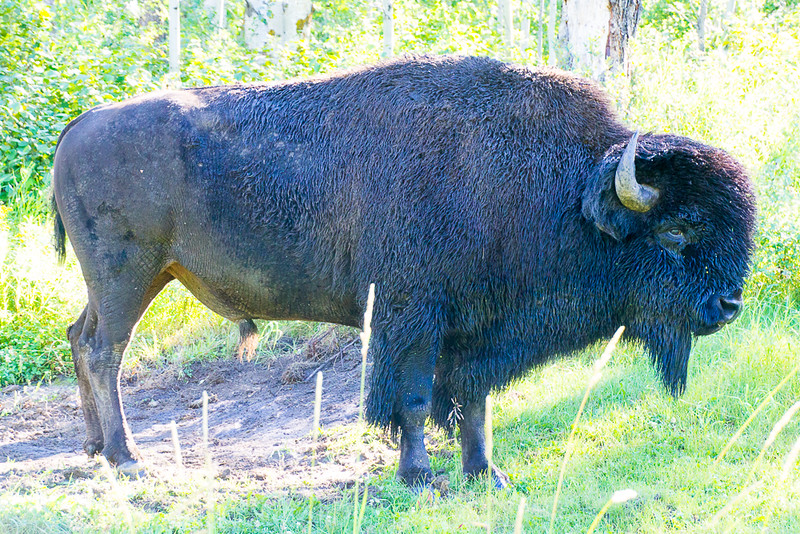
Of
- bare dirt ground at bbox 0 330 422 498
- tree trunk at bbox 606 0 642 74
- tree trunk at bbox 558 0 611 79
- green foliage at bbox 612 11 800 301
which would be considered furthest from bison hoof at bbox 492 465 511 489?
tree trunk at bbox 606 0 642 74

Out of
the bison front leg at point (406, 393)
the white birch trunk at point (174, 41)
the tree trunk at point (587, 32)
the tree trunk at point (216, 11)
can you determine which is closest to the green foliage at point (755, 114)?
the tree trunk at point (587, 32)

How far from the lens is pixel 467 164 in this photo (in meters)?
4.40

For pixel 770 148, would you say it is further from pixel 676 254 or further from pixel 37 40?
pixel 37 40

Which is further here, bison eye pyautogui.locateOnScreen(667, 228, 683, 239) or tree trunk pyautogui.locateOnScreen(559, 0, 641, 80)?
tree trunk pyautogui.locateOnScreen(559, 0, 641, 80)

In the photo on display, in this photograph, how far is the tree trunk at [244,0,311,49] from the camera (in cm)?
1245

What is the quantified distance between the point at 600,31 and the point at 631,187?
177 inches

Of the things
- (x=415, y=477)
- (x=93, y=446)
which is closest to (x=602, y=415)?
(x=415, y=477)

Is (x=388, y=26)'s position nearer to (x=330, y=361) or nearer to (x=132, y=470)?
(x=330, y=361)

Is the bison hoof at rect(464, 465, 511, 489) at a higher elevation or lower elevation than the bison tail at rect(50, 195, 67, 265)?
lower

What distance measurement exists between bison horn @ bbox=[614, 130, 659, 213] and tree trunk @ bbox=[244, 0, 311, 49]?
9435mm

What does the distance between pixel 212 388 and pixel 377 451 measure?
219 cm

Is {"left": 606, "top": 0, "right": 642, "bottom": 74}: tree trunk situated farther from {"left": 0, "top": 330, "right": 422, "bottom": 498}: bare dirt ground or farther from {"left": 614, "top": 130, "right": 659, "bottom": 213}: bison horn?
{"left": 614, "top": 130, "right": 659, "bottom": 213}: bison horn

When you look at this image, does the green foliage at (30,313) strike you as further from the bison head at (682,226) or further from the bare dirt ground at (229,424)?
the bison head at (682,226)

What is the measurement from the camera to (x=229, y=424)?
232 inches
